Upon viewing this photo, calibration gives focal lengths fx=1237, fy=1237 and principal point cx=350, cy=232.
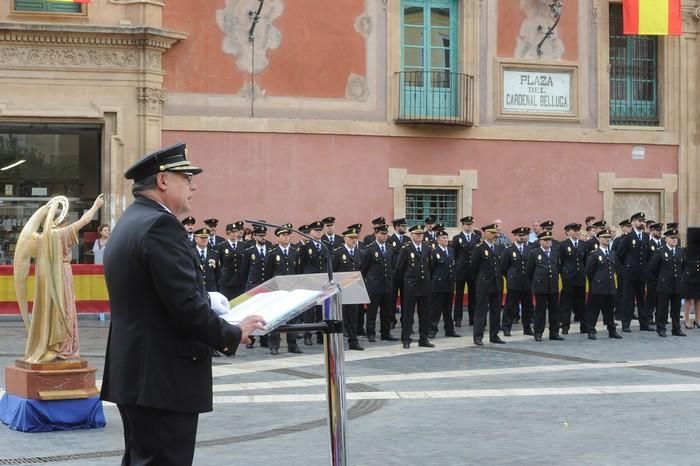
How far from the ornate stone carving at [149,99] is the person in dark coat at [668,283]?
31.9 feet

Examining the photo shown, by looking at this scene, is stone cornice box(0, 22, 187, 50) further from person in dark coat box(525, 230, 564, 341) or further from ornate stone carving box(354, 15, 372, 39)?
person in dark coat box(525, 230, 564, 341)

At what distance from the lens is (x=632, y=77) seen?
27.7m

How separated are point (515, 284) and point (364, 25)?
811 centimetres

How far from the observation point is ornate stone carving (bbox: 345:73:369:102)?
25.3m

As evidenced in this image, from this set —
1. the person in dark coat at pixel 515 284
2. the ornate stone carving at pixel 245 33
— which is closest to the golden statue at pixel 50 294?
the person in dark coat at pixel 515 284

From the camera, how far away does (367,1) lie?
25359 mm

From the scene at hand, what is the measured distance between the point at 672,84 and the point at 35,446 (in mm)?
20965

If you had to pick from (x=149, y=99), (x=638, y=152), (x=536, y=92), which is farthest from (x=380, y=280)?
(x=638, y=152)

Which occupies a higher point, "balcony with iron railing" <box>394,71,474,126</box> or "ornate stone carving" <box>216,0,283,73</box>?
"ornate stone carving" <box>216,0,283,73</box>

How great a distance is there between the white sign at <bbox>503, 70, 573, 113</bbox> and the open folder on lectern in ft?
67.7

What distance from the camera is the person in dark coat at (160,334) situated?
5.02 metres

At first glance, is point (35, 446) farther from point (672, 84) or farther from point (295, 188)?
point (672, 84)

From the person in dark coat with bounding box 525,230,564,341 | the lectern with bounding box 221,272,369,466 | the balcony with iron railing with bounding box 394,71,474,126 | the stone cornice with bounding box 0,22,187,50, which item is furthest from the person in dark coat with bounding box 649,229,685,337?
the lectern with bounding box 221,272,369,466

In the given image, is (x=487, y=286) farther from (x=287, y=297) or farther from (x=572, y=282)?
(x=287, y=297)
